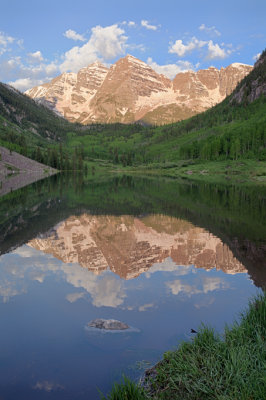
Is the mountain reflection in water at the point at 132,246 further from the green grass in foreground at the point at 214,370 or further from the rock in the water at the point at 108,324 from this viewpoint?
the green grass in foreground at the point at 214,370

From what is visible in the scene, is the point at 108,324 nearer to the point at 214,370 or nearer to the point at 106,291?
the point at 106,291

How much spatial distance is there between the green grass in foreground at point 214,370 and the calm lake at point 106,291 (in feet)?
4.32

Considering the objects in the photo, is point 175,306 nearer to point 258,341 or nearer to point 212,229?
point 258,341

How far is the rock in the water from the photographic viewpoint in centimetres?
1410

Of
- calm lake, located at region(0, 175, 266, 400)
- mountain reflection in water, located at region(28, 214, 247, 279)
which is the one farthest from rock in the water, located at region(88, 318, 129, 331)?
mountain reflection in water, located at region(28, 214, 247, 279)

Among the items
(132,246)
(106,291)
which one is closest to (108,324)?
(106,291)

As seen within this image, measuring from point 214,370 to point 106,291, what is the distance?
10011 mm

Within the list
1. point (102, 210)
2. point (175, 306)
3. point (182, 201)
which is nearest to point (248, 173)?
point (182, 201)

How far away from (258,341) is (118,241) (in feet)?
65.6

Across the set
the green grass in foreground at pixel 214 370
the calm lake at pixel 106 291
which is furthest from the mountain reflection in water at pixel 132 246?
the green grass in foreground at pixel 214 370

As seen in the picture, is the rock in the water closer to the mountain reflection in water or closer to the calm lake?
the calm lake

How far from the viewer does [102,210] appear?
5056 cm

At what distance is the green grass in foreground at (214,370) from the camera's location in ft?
28.4

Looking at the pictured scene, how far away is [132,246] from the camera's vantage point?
28.5 metres
